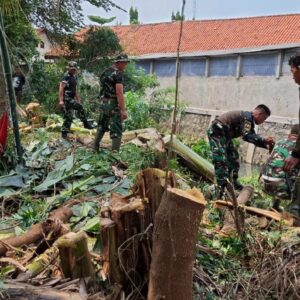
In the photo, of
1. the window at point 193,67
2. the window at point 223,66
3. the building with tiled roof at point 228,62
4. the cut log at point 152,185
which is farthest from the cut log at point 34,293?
the window at point 193,67

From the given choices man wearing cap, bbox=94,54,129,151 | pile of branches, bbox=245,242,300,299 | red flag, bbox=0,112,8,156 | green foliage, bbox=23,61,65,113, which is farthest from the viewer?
green foliage, bbox=23,61,65,113

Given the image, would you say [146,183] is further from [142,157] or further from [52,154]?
[52,154]

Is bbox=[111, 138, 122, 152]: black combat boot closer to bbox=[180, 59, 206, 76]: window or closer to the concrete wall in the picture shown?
the concrete wall

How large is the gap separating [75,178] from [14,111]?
1012mm

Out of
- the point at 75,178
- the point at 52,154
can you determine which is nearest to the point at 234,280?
the point at 75,178

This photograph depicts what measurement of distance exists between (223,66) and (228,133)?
445 inches

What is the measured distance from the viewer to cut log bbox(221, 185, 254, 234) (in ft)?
13.0

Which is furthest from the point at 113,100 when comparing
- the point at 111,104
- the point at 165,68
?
the point at 165,68

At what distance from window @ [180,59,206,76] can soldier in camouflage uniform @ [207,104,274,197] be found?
39.5ft

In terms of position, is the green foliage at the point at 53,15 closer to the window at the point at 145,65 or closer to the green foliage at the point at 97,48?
the green foliage at the point at 97,48

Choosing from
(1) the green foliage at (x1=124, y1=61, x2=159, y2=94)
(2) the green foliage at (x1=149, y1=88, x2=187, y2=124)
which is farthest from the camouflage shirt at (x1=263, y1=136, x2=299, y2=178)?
(1) the green foliage at (x1=124, y1=61, x2=159, y2=94)

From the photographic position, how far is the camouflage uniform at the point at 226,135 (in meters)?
5.28

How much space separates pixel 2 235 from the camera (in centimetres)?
356

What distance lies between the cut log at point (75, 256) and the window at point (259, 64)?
12.9m
